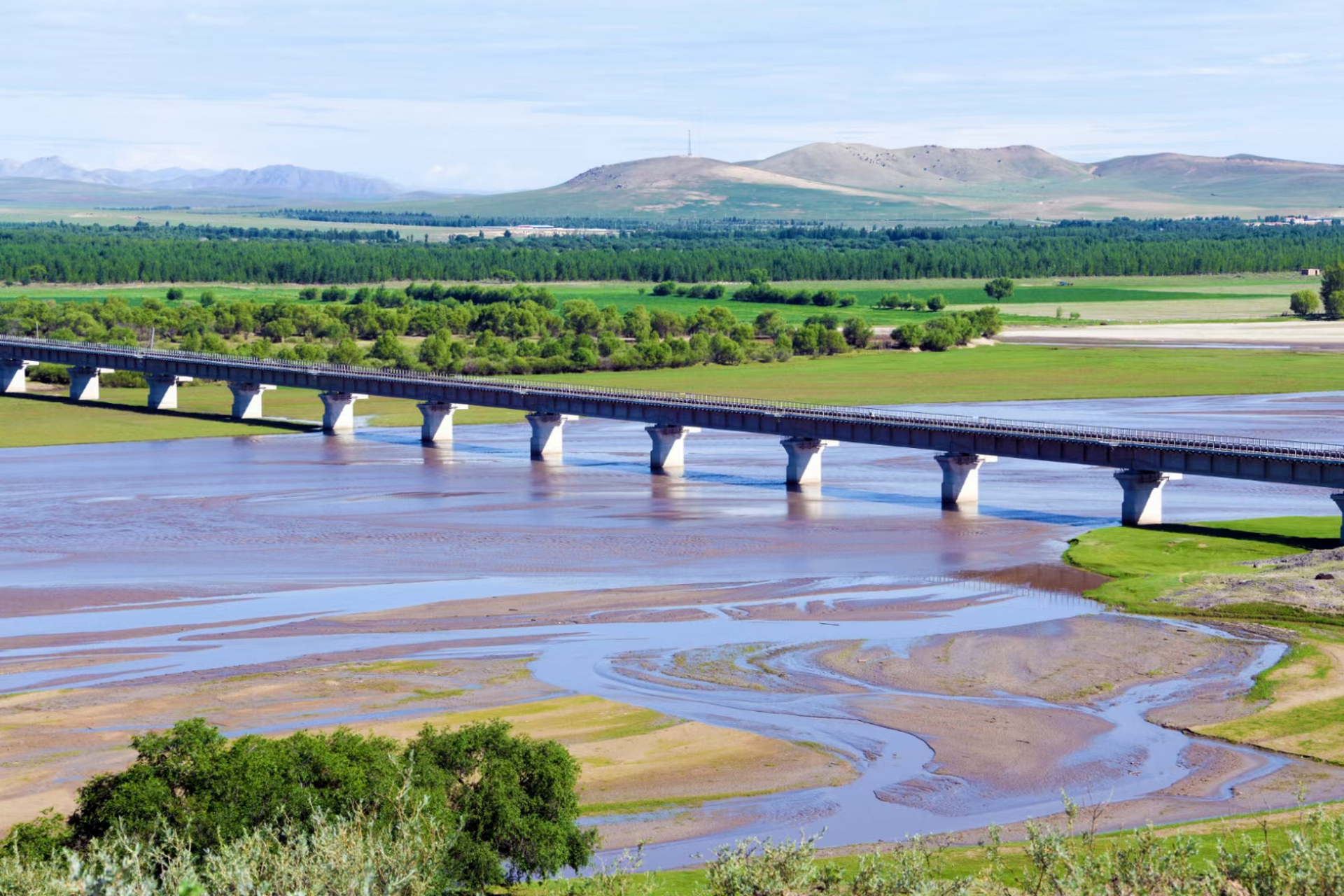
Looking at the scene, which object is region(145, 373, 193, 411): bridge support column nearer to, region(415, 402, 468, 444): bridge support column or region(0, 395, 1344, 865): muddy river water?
region(0, 395, 1344, 865): muddy river water

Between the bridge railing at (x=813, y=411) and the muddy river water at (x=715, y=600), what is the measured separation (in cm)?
385

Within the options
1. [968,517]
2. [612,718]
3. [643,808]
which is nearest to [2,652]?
[612,718]

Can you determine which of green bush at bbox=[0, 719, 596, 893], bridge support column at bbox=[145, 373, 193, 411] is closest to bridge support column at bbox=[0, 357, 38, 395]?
bridge support column at bbox=[145, 373, 193, 411]

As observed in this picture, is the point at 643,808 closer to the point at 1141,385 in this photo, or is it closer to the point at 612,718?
the point at 612,718

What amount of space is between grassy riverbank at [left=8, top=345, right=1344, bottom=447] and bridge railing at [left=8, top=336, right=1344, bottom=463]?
4.08 metres

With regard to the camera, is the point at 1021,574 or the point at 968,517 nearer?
the point at 1021,574

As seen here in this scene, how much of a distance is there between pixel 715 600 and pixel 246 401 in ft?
259

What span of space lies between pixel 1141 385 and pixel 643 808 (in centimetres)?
11894

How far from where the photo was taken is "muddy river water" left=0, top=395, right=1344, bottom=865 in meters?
48.7

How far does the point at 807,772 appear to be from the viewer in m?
48.1

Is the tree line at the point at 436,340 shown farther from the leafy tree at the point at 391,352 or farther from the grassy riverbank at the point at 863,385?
the grassy riverbank at the point at 863,385

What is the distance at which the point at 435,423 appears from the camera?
131m

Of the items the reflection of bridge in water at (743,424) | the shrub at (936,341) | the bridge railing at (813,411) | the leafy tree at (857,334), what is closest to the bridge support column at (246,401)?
the reflection of bridge in water at (743,424)

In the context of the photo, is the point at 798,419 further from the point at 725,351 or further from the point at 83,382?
the point at 725,351
